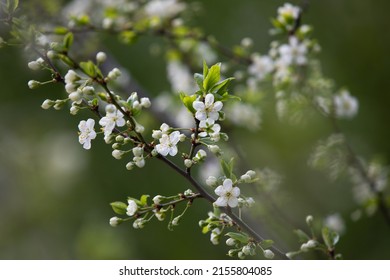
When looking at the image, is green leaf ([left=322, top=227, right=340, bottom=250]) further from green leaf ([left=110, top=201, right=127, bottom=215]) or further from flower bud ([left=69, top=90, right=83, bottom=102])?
flower bud ([left=69, top=90, right=83, bottom=102])

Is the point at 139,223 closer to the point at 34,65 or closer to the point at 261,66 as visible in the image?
the point at 34,65

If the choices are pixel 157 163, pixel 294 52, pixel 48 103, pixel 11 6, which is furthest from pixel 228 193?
pixel 157 163

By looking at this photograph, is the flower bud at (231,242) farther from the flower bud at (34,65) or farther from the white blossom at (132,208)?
the flower bud at (34,65)

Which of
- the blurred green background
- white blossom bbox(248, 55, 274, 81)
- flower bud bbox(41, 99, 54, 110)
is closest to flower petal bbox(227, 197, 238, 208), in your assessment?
flower bud bbox(41, 99, 54, 110)

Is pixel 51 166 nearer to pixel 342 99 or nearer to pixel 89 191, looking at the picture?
pixel 89 191

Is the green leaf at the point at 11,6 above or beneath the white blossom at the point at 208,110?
above

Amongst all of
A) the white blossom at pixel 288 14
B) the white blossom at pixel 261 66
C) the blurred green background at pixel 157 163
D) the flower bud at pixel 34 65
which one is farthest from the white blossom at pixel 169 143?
the blurred green background at pixel 157 163
